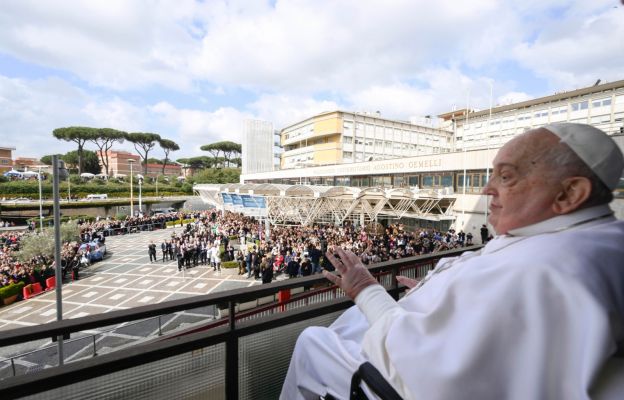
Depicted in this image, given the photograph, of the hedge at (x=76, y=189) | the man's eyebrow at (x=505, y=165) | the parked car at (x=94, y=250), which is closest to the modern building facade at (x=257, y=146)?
the hedge at (x=76, y=189)

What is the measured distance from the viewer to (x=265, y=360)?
6.82 ft

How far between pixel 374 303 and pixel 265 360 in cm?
116

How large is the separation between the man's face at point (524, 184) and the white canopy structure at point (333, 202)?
60.7ft

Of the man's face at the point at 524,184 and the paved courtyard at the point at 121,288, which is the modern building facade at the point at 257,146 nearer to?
the paved courtyard at the point at 121,288

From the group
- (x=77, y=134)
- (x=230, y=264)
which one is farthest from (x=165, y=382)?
(x=77, y=134)

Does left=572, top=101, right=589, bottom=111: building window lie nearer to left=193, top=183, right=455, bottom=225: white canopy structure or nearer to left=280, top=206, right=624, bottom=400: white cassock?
left=193, top=183, right=455, bottom=225: white canopy structure

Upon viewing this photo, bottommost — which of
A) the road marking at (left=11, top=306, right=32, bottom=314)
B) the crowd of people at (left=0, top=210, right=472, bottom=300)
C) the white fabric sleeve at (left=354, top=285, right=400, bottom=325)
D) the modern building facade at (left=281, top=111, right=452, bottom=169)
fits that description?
the road marking at (left=11, top=306, right=32, bottom=314)

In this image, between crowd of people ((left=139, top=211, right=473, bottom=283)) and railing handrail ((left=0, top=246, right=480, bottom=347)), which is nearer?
railing handrail ((left=0, top=246, right=480, bottom=347))

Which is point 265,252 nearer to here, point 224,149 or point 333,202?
point 333,202

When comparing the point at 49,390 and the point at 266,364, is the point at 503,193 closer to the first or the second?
the point at 266,364

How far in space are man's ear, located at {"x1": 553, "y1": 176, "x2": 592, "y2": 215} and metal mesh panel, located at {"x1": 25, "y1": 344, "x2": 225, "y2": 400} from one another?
1.79m

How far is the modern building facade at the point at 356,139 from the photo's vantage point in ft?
160

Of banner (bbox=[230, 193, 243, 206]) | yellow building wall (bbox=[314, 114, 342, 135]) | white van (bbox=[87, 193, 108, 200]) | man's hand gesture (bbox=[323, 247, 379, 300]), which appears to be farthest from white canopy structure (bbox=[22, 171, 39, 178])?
man's hand gesture (bbox=[323, 247, 379, 300])

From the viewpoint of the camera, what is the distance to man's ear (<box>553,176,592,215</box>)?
3.31 ft
